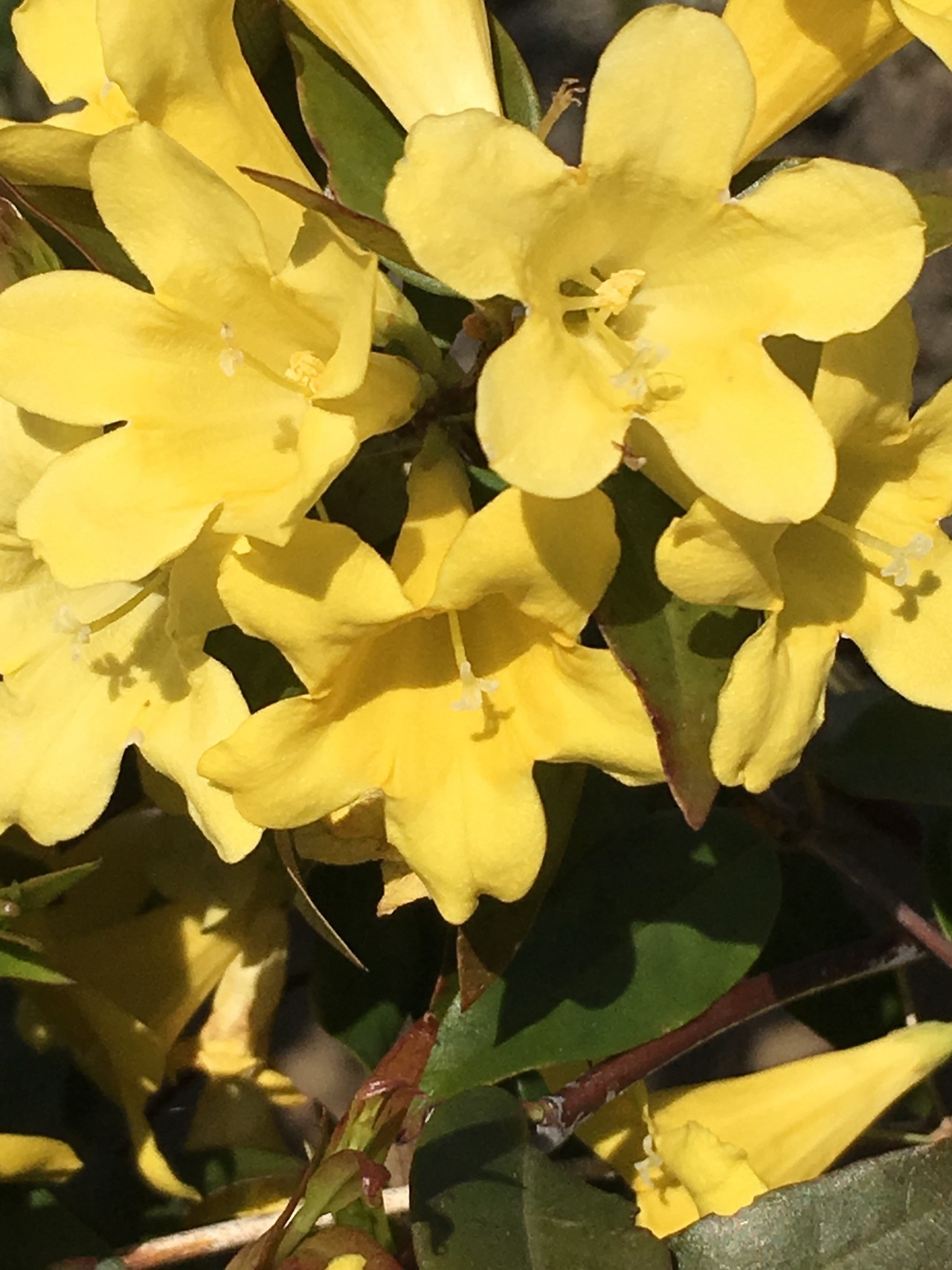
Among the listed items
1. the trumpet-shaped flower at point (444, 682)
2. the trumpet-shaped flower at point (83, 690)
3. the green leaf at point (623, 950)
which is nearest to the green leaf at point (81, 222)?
the trumpet-shaped flower at point (83, 690)

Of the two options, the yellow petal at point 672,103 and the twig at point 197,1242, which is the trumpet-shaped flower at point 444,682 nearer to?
the yellow petal at point 672,103

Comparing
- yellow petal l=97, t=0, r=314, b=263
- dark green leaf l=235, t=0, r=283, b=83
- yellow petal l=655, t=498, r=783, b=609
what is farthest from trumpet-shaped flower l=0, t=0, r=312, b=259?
yellow petal l=655, t=498, r=783, b=609

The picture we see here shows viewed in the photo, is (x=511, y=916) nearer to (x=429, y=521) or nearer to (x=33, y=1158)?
(x=429, y=521)

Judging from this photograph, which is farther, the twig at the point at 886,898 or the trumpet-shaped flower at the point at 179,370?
the twig at the point at 886,898

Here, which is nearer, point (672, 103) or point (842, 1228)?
point (672, 103)

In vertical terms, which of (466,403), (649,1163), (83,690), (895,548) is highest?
(466,403)

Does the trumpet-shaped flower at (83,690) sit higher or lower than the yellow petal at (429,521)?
lower

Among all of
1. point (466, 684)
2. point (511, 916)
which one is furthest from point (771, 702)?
point (511, 916)

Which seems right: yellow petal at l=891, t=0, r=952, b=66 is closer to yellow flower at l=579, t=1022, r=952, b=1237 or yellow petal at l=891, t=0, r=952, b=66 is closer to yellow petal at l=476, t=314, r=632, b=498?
yellow petal at l=476, t=314, r=632, b=498

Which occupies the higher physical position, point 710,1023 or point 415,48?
point 415,48
